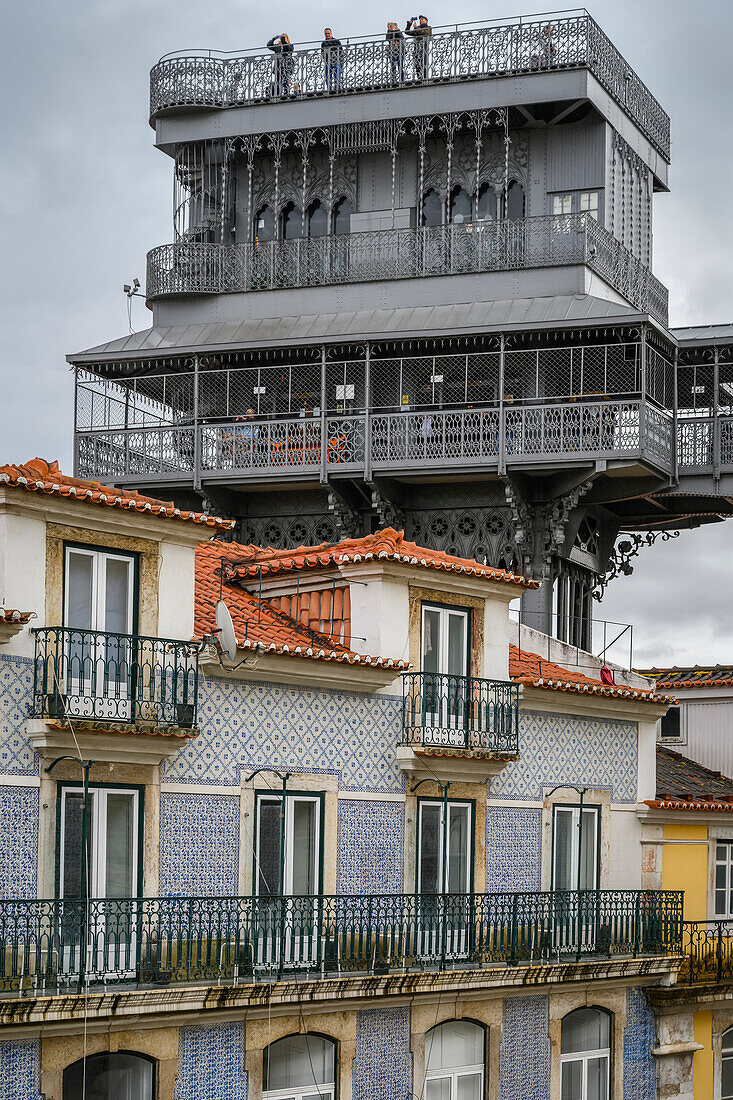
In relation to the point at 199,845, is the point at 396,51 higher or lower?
higher

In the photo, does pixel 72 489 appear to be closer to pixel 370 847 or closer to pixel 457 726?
pixel 370 847

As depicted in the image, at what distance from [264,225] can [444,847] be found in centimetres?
1762

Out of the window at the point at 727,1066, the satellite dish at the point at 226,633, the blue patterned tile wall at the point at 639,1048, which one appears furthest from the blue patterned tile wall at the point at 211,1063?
the window at the point at 727,1066

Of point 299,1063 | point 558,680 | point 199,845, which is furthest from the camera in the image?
point 558,680

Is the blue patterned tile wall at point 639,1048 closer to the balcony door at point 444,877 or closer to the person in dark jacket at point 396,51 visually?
the balcony door at point 444,877

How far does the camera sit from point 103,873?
63.4ft

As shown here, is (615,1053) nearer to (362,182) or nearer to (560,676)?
(560,676)

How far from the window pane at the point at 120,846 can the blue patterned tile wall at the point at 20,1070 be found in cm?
192

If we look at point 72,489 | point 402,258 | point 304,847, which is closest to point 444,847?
point 304,847

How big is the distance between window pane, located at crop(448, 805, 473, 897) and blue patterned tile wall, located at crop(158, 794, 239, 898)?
3878 mm

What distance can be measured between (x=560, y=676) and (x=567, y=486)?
26.5ft

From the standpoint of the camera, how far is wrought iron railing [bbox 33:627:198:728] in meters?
18.6

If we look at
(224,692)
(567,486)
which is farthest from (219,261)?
(224,692)

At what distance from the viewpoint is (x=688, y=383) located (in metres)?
36.0
